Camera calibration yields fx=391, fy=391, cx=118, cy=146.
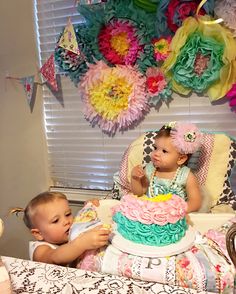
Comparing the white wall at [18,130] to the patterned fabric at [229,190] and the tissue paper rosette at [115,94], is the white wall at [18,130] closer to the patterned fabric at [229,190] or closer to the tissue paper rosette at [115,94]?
the tissue paper rosette at [115,94]

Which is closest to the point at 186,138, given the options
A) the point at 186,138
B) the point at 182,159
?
the point at 186,138

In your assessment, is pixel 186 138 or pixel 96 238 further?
pixel 186 138

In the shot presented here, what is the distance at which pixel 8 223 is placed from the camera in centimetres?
272

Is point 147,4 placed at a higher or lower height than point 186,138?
higher

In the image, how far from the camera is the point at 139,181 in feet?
5.68

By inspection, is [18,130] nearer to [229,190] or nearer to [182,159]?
[182,159]

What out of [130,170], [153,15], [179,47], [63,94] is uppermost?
[153,15]

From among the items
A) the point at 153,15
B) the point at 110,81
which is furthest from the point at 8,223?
the point at 153,15

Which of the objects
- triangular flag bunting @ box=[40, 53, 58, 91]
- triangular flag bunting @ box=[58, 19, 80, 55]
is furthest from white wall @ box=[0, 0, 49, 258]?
triangular flag bunting @ box=[58, 19, 80, 55]

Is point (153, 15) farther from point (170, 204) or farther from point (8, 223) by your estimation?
point (8, 223)

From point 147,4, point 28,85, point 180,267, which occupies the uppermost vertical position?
point 147,4

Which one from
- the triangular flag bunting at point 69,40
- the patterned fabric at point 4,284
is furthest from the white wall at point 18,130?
the patterned fabric at point 4,284

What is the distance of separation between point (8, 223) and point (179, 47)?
170 cm

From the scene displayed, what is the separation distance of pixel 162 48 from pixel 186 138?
1.95ft
